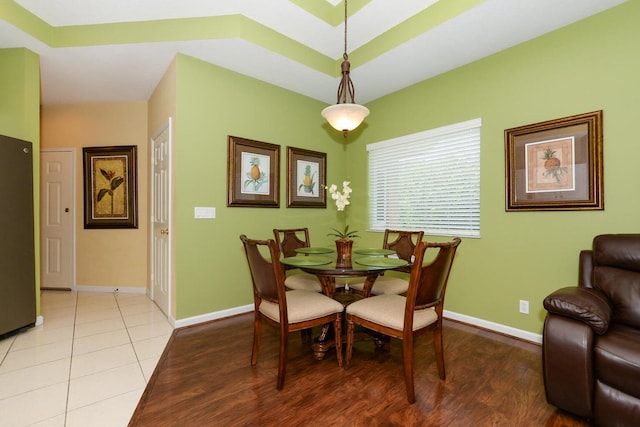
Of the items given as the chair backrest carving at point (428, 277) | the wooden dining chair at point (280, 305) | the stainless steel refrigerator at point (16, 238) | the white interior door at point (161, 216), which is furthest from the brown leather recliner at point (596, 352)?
the stainless steel refrigerator at point (16, 238)

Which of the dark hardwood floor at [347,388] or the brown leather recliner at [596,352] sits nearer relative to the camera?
the brown leather recliner at [596,352]

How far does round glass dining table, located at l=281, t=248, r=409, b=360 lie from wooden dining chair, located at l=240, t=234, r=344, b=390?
0.17 m

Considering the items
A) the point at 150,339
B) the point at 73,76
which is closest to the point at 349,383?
the point at 150,339

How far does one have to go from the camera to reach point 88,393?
5.89ft

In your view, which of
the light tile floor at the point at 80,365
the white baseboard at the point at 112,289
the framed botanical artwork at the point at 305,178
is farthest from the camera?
the white baseboard at the point at 112,289

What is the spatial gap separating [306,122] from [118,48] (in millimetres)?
2097

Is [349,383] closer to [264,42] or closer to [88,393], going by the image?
[88,393]

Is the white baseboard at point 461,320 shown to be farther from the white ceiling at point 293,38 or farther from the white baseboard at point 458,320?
the white ceiling at point 293,38

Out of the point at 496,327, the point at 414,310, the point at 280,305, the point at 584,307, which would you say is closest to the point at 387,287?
the point at 414,310

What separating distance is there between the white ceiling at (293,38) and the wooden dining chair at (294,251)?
1.81 meters

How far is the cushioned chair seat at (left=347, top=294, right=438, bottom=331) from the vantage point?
1.83 metres

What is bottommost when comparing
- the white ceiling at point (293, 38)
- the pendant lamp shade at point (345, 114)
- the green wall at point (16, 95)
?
the pendant lamp shade at point (345, 114)

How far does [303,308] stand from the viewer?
6.52 feet

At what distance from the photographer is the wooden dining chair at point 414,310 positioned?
172 centimetres
